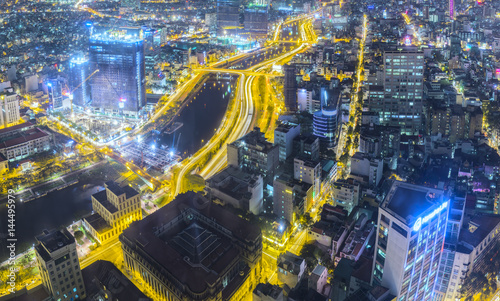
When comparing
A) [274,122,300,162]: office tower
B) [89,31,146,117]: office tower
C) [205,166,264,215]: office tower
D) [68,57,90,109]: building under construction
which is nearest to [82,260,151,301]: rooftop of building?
[205,166,264,215]: office tower

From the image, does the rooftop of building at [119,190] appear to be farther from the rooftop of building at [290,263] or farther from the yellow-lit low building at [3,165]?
the yellow-lit low building at [3,165]

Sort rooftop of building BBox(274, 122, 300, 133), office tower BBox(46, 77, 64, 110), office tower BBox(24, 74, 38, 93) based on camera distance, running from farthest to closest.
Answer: office tower BBox(24, 74, 38, 93) → office tower BBox(46, 77, 64, 110) → rooftop of building BBox(274, 122, 300, 133)

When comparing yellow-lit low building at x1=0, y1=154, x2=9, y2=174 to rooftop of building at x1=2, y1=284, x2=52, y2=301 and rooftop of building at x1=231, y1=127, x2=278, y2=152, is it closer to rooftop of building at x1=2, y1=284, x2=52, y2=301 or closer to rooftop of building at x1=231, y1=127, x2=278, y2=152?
rooftop of building at x1=2, y1=284, x2=52, y2=301

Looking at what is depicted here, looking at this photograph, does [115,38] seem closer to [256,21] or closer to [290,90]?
[290,90]

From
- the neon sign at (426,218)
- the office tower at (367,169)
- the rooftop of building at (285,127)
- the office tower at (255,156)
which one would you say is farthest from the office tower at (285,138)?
the neon sign at (426,218)

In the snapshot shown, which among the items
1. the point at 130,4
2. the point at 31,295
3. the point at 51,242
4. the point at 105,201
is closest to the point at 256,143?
the point at 105,201

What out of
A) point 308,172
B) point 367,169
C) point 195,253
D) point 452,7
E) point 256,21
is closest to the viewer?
point 195,253

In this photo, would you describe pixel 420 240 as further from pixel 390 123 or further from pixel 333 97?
pixel 333 97
